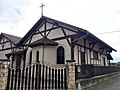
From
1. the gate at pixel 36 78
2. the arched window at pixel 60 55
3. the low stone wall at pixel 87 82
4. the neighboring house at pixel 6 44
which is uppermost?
the neighboring house at pixel 6 44

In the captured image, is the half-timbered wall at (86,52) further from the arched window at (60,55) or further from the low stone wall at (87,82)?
the low stone wall at (87,82)

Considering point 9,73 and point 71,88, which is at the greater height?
point 9,73

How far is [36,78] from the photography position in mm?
7582

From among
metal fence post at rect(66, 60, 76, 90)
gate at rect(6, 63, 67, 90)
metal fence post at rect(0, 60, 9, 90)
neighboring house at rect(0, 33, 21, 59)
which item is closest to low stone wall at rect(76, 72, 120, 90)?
metal fence post at rect(66, 60, 76, 90)

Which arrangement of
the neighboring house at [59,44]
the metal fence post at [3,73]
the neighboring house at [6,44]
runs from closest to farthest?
1. the metal fence post at [3,73]
2. the neighboring house at [59,44]
3. the neighboring house at [6,44]

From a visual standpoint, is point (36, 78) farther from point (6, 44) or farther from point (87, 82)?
point (6, 44)

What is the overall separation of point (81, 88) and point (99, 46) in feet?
39.3

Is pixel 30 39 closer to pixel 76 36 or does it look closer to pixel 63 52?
pixel 63 52

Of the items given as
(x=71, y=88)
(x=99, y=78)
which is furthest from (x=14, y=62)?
(x=71, y=88)

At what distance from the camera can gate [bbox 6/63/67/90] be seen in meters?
7.25

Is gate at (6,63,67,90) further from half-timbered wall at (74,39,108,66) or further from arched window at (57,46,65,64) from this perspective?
half-timbered wall at (74,39,108,66)

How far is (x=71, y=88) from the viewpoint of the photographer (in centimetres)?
759

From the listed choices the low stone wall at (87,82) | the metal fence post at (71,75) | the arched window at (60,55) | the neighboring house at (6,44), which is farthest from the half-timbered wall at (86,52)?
the neighboring house at (6,44)

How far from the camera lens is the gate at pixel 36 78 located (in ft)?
23.8
